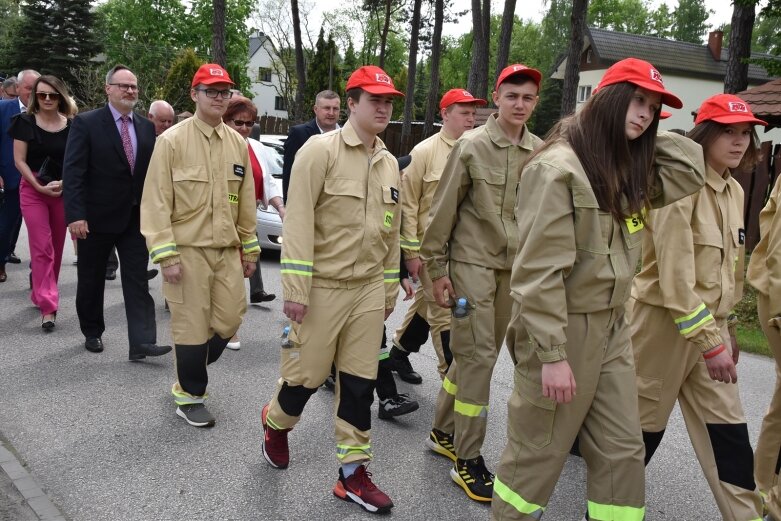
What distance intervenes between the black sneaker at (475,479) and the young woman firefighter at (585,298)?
1067 mm

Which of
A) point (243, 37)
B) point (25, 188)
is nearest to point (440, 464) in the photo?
point (25, 188)

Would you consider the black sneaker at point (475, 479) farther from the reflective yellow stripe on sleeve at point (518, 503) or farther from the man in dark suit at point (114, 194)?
the man in dark suit at point (114, 194)

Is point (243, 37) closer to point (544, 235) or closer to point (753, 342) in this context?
point (753, 342)

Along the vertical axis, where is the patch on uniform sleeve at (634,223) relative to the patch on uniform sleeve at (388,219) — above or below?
above

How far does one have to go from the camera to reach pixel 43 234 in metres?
7.29

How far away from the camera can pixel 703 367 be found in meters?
3.65

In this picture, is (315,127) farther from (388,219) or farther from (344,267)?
(344,267)

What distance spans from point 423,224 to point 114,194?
2.52 meters

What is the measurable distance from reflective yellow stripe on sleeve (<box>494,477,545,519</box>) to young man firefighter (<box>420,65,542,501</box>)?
1135 millimetres

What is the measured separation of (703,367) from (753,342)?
5.27 meters

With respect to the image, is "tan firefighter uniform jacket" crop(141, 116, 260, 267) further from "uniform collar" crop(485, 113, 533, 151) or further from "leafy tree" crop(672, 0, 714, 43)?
"leafy tree" crop(672, 0, 714, 43)

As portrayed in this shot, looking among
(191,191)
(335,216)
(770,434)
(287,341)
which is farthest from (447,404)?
(191,191)

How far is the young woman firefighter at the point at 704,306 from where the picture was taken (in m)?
3.47

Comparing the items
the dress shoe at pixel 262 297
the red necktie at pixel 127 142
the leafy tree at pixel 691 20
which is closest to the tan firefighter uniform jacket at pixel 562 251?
the red necktie at pixel 127 142
